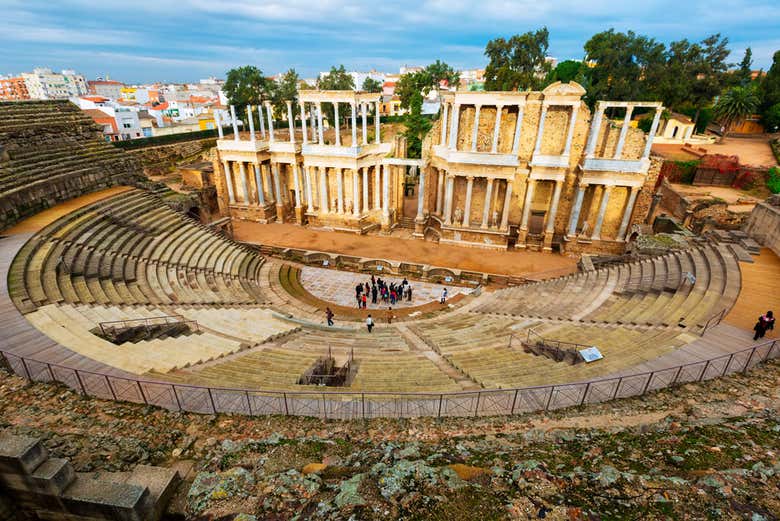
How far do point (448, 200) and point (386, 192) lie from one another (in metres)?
5.07

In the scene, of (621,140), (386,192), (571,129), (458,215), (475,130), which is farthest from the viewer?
(386,192)

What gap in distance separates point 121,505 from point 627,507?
740 cm

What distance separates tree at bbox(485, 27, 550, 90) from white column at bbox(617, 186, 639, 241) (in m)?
35.0

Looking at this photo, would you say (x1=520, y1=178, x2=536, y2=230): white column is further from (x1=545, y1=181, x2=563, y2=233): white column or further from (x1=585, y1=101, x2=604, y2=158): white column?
(x1=585, y1=101, x2=604, y2=158): white column

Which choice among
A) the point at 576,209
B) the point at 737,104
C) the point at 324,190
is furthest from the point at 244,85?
the point at 737,104

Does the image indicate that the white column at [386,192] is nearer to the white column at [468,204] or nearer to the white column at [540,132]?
the white column at [468,204]

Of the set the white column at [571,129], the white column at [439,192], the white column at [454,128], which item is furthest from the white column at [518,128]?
the white column at [439,192]

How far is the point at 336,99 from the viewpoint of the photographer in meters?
27.5

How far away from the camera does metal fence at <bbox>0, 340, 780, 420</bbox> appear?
9344 millimetres

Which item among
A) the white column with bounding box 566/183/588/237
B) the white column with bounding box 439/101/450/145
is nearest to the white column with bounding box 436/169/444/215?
the white column with bounding box 439/101/450/145

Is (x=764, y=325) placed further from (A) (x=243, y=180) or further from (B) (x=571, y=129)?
(A) (x=243, y=180)

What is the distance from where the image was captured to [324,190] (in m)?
30.0

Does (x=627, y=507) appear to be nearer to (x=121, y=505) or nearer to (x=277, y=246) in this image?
(x=121, y=505)

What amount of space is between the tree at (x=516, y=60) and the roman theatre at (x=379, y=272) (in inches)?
1039
